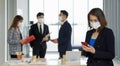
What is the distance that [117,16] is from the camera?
28.3 ft

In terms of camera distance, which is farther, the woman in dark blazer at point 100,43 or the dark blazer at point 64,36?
the dark blazer at point 64,36

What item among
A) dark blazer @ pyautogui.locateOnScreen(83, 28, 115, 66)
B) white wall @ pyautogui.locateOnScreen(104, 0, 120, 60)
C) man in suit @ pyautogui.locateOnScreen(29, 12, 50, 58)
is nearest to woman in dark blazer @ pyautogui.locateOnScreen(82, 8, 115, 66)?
dark blazer @ pyautogui.locateOnScreen(83, 28, 115, 66)

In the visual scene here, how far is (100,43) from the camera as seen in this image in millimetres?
2783

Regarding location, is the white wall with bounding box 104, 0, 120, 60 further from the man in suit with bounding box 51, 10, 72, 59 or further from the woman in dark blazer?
the woman in dark blazer

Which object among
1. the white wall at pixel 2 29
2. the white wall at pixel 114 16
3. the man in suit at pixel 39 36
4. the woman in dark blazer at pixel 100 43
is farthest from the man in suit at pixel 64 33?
the white wall at pixel 114 16

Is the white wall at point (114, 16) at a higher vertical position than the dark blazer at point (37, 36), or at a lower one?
higher

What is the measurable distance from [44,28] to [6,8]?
3.52ft

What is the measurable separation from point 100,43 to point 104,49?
2.9 inches

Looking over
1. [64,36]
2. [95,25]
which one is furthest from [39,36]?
[95,25]

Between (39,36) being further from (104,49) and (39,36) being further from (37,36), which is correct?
(104,49)

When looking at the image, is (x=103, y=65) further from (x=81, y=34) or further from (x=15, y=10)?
(x=81, y=34)

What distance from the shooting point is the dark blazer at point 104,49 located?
8.94 feet

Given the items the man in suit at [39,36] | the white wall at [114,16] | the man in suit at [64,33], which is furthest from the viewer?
the white wall at [114,16]

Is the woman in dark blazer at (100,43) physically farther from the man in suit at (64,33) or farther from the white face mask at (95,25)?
the man in suit at (64,33)
